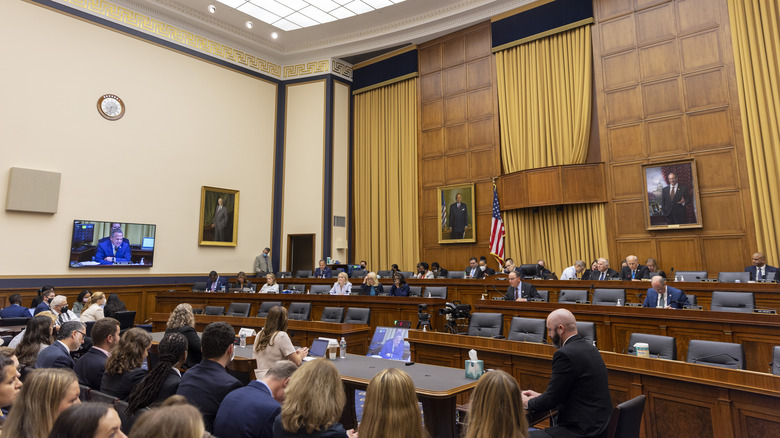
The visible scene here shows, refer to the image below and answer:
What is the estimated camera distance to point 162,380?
107 inches

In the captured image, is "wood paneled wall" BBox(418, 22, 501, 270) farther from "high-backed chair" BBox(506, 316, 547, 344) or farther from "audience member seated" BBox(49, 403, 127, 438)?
"audience member seated" BBox(49, 403, 127, 438)

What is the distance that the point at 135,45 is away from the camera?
10.6 meters

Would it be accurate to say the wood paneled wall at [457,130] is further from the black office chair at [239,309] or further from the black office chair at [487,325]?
the black office chair at [487,325]

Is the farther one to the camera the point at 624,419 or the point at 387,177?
the point at 387,177

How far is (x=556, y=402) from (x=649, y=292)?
389 centimetres

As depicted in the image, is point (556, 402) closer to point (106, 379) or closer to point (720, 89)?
point (106, 379)

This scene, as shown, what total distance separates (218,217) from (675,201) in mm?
10020

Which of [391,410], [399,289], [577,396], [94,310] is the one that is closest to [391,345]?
[577,396]

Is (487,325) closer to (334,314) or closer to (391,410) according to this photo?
(334,314)

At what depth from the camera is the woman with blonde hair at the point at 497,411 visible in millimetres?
1862

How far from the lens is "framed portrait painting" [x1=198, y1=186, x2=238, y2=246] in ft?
37.8

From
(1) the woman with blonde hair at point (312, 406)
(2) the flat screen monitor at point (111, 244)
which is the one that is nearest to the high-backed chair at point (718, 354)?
A: (1) the woman with blonde hair at point (312, 406)

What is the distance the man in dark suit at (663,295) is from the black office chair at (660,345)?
170cm

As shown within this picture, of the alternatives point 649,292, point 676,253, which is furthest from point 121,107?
point 676,253
